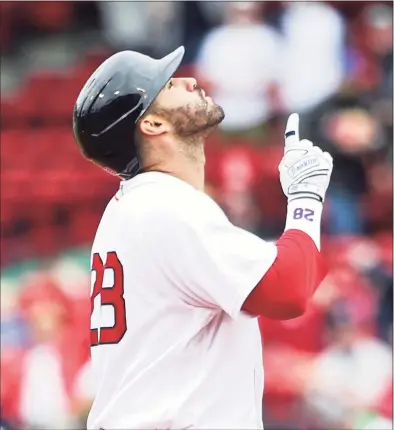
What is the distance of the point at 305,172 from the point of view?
8.29ft

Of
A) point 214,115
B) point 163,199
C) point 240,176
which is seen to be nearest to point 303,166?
point 214,115

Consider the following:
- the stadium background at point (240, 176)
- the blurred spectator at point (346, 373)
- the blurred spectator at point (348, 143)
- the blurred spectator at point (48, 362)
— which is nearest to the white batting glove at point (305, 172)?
the stadium background at point (240, 176)

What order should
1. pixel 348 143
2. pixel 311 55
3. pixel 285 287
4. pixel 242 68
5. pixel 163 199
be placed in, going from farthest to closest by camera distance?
pixel 311 55
pixel 242 68
pixel 348 143
pixel 163 199
pixel 285 287

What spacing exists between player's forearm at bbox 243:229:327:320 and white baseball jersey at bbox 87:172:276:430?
0.07ft

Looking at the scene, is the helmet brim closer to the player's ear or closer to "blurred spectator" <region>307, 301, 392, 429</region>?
the player's ear

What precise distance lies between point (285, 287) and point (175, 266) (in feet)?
0.79

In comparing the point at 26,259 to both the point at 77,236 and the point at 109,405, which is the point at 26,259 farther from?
the point at 109,405

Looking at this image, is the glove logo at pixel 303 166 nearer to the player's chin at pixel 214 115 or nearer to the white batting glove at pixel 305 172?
the white batting glove at pixel 305 172

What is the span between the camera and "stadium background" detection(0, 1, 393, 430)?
6000 millimetres

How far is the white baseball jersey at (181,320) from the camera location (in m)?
2.36

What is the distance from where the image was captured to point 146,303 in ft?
7.94

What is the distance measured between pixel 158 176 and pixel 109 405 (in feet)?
1.70

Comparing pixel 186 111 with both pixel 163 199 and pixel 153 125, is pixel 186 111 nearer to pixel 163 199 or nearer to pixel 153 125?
pixel 153 125

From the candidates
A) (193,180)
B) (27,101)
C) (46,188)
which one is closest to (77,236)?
(46,188)
